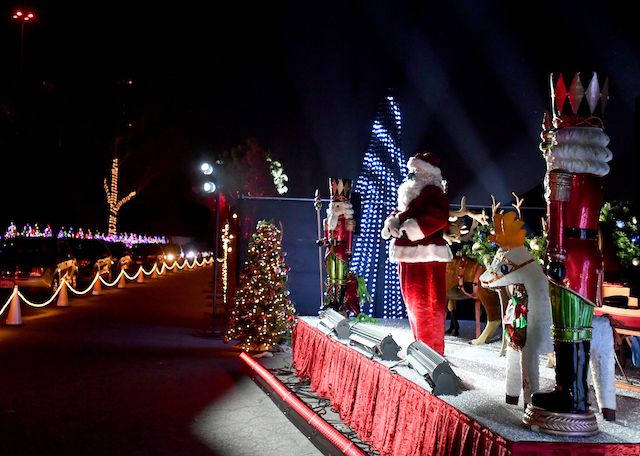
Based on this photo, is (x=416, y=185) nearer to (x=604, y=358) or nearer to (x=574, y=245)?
(x=604, y=358)

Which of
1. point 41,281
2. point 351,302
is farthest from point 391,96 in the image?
point 41,281

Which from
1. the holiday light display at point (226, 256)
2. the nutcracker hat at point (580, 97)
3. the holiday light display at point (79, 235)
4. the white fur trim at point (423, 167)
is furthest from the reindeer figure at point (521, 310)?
the holiday light display at point (79, 235)

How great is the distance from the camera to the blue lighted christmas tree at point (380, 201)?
39.9ft

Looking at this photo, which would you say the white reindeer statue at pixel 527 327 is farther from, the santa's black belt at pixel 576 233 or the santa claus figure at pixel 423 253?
the santa claus figure at pixel 423 253

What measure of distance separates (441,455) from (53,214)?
33.0 metres

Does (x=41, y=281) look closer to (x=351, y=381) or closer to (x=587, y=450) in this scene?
(x=351, y=381)

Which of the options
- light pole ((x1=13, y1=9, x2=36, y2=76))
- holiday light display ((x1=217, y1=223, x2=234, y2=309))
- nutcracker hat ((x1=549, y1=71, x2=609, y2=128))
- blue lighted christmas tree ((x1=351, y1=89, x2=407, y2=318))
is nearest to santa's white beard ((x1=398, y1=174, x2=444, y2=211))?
nutcracker hat ((x1=549, y1=71, x2=609, y2=128))

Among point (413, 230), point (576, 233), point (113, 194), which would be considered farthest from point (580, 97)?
point (113, 194)

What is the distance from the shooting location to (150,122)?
134ft

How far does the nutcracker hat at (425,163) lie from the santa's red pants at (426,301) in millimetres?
941

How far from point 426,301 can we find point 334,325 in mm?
1501

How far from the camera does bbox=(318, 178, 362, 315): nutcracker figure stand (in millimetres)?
9336

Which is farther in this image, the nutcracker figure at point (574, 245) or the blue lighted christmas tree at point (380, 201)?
the blue lighted christmas tree at point (380, 201)

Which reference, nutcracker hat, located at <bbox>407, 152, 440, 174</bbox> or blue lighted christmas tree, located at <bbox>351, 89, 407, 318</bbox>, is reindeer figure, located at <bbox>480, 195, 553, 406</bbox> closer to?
nutcracker hat, located at <bbox>407, 152, 440, 174</bbox>
